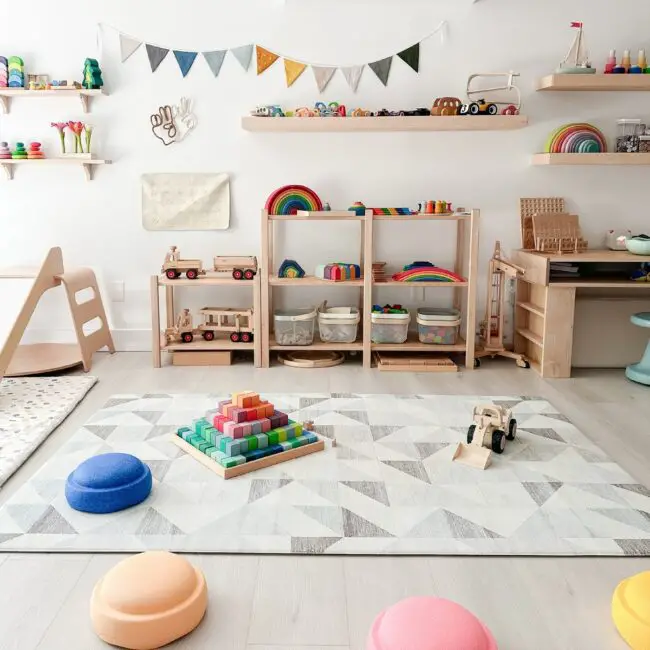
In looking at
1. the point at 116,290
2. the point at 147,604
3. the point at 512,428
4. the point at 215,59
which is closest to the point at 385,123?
the point at 215,59

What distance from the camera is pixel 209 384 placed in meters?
3.54

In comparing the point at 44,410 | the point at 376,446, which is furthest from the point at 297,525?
the point at 44,410

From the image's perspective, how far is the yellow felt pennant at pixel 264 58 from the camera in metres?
3.96

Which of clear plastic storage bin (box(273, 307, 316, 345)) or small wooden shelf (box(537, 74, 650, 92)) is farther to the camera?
clear plastic storage bin (box(273, 307, 316, 345))

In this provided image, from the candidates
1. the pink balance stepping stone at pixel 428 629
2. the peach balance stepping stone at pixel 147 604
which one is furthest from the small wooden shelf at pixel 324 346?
the pink balance stepping stone at pixel 428 629

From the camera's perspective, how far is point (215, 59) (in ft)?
13.1

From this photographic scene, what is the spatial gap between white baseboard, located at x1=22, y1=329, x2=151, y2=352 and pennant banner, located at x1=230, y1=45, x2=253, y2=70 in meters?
1.61

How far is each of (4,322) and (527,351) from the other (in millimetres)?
3014

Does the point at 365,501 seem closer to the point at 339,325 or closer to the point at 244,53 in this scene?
the point at 339,325

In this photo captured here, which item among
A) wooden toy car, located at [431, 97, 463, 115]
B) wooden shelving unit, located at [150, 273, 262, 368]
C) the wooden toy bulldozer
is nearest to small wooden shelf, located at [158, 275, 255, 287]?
wooden shelving unit, located at [150, 273, 262, 368]

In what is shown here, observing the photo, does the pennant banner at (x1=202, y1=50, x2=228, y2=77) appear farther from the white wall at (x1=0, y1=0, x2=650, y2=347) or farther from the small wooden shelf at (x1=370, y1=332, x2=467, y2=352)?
the small wooden shelf at (x1=370, y1=332, x2=467, y2=352)

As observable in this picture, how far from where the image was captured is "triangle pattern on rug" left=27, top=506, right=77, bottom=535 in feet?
6.47

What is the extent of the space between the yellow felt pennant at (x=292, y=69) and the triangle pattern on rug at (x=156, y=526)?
2.68m

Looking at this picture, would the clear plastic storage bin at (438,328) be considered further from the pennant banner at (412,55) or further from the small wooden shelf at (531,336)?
the pennant banner at (412,55)
